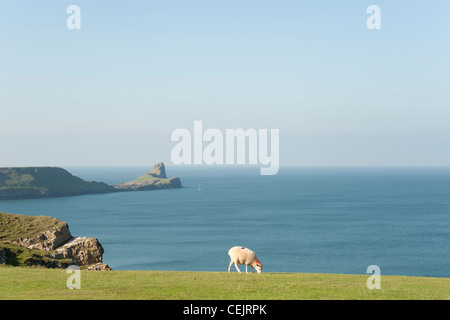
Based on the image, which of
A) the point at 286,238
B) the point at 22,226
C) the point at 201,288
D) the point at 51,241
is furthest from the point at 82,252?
the point at 286,238

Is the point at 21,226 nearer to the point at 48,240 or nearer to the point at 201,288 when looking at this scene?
the point at 48,240

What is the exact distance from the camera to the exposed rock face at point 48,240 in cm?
7212

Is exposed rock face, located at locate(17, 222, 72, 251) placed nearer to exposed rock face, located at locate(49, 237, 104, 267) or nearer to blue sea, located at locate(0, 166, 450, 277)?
exposed rock face, located at locate(49, 237, 104, 267)

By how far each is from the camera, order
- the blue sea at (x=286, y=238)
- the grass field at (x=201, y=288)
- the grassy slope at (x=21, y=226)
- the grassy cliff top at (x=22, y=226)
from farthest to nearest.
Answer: the blue sea at (x=286, y=238)
the grassy cliff top at (x=22, y=226)
the grassy slope at (x=21, y=226)
the grass field at (x=201, y=288)

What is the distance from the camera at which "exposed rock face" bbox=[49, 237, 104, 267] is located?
70.7 meters

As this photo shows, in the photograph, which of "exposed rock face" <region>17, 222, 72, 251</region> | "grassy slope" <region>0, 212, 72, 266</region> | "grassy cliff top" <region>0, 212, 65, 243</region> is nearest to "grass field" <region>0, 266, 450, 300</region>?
"exposed rock face" <region>17, 222, 72, 251</region>

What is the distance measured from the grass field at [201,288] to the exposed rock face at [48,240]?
160 ft

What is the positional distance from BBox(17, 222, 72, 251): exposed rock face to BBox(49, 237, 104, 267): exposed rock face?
1.76 meters

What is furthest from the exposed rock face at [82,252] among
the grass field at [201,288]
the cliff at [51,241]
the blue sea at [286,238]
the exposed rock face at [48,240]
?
the grass field at [201,288]

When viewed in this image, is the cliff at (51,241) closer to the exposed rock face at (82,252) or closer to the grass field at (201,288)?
the exposed rock face at (82,252)

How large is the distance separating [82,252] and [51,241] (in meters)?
5.72
